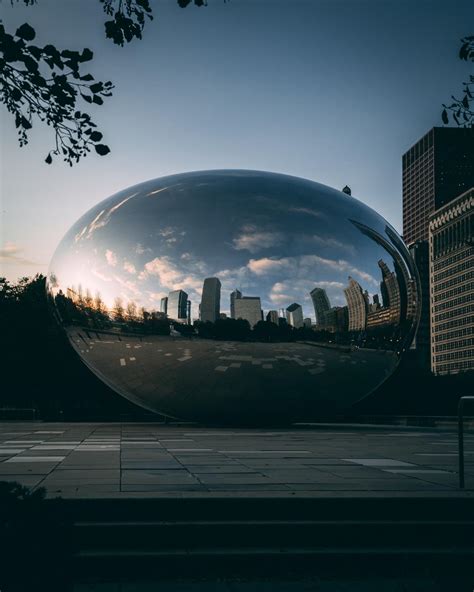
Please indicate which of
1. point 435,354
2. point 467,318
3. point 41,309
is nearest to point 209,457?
point 41,309

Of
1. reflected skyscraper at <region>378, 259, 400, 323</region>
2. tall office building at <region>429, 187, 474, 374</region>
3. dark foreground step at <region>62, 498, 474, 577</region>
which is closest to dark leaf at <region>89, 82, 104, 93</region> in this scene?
dark foreground step at <region>62, 498, 474, 577</region>

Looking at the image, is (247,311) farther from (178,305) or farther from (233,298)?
(178,305)

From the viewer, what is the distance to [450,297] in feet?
509

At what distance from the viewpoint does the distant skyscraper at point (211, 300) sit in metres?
17.1

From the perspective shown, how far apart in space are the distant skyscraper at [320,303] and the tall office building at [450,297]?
116 meters

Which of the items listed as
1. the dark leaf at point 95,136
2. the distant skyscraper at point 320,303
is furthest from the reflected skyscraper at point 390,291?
the dark leaf at point 95,136

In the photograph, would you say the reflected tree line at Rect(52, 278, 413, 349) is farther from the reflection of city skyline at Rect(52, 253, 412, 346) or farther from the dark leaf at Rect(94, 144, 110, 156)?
the dark leaf at Rect(94, 144, 110, 156)

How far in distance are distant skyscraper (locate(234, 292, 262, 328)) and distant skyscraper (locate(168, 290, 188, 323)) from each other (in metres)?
1.16

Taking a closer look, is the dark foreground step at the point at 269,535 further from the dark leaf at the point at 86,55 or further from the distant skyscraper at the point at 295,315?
the distant skyscraper at the point at 295,315

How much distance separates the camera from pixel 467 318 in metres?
149

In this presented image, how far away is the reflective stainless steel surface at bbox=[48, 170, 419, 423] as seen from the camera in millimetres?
17297

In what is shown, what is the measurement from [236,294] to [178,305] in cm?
137

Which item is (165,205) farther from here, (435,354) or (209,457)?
(435,354)

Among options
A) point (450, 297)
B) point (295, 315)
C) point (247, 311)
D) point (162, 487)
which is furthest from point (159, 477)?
point (450, 297)
